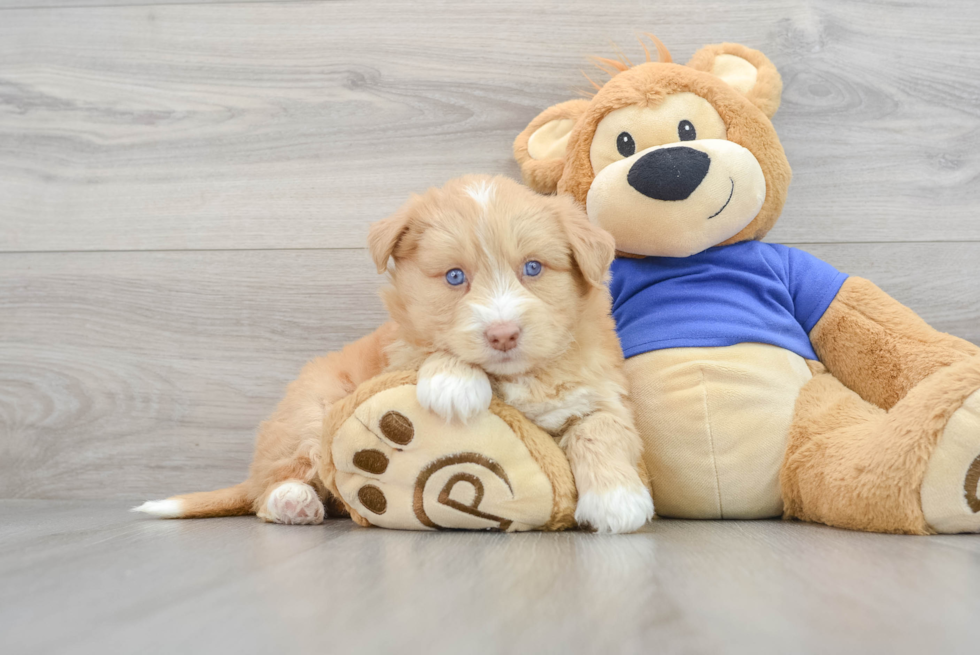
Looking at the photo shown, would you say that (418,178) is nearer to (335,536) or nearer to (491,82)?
(491,82)

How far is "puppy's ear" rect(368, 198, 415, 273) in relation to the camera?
965mm

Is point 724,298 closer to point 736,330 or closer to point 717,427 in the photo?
point 736,330

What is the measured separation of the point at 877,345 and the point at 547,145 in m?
0.67

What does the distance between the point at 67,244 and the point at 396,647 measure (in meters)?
1.44

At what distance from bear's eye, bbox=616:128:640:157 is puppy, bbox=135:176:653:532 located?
0.18 meters

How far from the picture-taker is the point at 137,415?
150 centimetres

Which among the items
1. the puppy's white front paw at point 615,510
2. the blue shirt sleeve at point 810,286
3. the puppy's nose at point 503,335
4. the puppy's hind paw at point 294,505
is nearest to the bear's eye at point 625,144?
the blue shirt sleeve at point 810,286

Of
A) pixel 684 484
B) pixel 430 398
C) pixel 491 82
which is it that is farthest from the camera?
pixel 491 82

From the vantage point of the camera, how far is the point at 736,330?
108 cm

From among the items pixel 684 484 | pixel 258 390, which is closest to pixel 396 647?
pixel 684 484

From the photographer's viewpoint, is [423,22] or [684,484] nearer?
[684,484]

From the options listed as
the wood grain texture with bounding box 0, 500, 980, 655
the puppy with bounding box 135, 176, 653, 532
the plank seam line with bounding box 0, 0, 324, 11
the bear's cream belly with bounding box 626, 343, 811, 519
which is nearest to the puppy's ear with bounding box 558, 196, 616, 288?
the puppy with bounding box 135, 176, 653, 532

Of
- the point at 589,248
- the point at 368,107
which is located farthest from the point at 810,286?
the point at 368,107

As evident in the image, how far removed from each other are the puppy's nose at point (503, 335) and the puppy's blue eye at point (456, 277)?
0.35 feet
